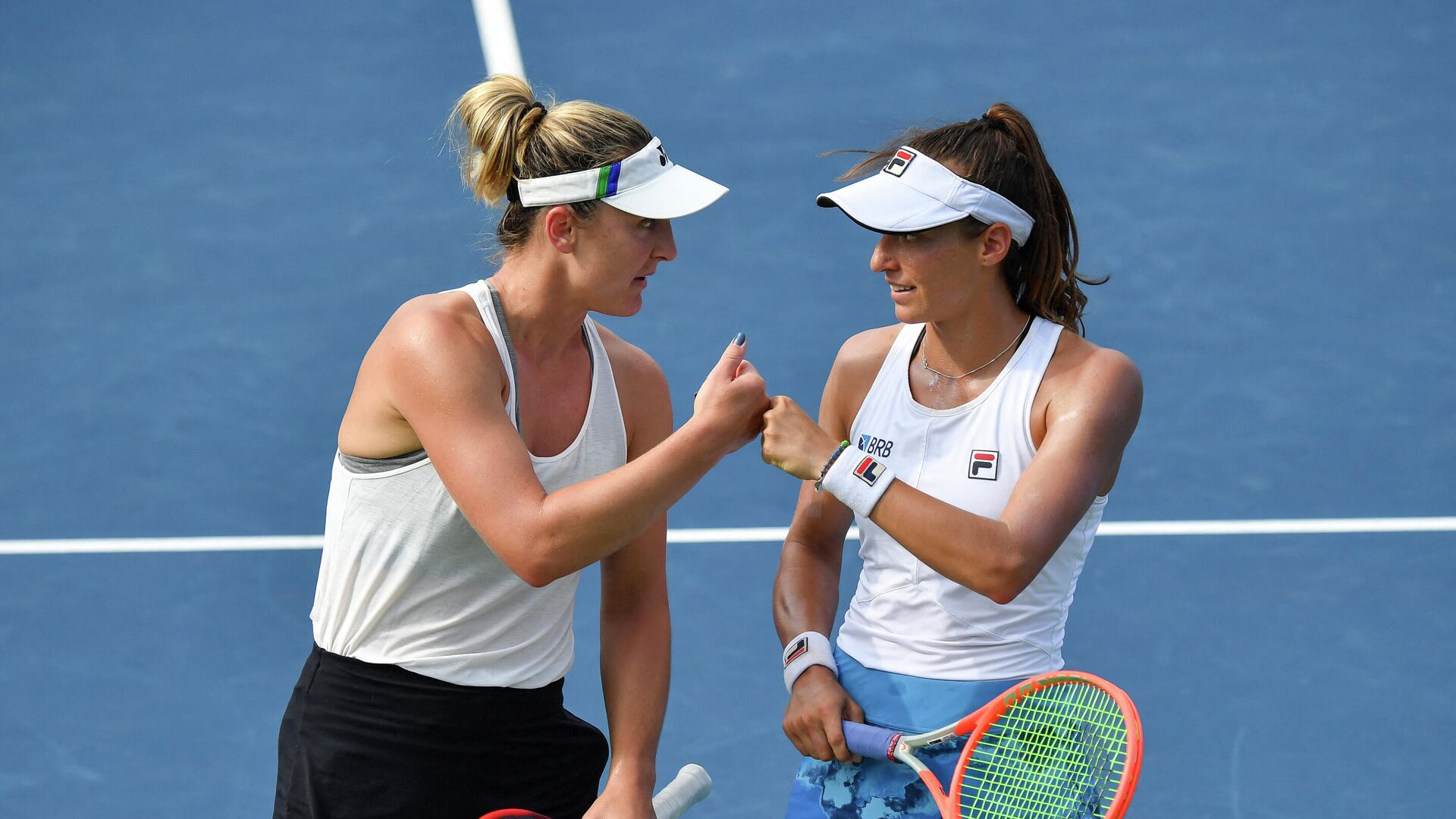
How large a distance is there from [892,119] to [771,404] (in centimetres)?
433

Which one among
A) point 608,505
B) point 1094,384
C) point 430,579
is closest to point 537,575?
point 608,505

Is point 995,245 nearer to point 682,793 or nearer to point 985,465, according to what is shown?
point 985,465

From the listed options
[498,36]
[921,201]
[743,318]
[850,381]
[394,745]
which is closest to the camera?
[394,745]

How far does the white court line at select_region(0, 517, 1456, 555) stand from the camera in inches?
212

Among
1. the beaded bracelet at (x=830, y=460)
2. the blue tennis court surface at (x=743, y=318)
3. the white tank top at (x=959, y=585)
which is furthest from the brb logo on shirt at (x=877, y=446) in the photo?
the blue tennis court surface at (x=743, y=318)

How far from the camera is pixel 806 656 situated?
3.19 meters

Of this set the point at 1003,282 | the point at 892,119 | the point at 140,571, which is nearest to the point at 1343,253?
the point at 892,119

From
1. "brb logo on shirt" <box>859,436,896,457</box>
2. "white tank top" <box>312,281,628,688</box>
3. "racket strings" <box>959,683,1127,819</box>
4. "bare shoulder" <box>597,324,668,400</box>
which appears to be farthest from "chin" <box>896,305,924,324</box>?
"racket strings" <box>959,683,1127,819</box>

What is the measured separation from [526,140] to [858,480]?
932 mm

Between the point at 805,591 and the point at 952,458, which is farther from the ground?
the point at 952,458

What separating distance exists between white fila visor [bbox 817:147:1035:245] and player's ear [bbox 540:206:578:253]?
0.52m

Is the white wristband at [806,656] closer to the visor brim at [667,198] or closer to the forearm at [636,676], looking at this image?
the forearm at [636,676]

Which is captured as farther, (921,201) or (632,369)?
(632,369)

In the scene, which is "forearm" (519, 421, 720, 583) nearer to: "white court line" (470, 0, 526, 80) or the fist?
the fist
